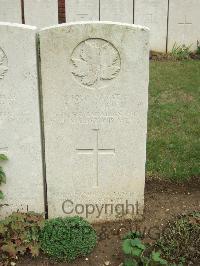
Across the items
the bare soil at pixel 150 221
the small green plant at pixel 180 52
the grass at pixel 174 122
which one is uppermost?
the small green plant at pixel 180 52

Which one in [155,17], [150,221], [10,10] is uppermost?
[10,10]

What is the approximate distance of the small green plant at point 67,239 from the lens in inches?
161

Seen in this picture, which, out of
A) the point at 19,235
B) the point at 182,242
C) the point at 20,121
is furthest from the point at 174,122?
the point at 19,235

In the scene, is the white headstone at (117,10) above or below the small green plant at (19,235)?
above

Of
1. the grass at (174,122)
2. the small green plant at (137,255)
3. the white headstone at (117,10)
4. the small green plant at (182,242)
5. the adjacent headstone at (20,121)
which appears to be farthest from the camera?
the white headstone at (117,10)

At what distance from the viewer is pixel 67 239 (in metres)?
4.11

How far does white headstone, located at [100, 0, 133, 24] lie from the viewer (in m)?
10.8

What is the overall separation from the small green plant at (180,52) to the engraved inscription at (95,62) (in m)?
Answer: 6.97

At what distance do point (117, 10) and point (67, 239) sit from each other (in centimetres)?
782

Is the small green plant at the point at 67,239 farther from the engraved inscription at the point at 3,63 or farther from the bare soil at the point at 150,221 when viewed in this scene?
the engraved inscription at the point at 3,63

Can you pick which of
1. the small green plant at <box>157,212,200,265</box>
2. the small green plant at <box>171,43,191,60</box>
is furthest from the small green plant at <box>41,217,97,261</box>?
the small green plant at <box>171,43,191,60</box>

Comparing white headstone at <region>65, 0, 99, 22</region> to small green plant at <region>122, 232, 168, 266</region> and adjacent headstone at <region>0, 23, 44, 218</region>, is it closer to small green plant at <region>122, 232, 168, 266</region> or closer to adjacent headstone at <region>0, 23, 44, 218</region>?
adjacent headstone at <region>0, 23, 44, 218</region>

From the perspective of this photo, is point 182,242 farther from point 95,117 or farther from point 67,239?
point 95,117

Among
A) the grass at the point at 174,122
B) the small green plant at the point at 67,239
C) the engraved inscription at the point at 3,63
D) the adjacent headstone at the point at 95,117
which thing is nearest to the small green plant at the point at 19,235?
the small green plant at the point at 67,239
